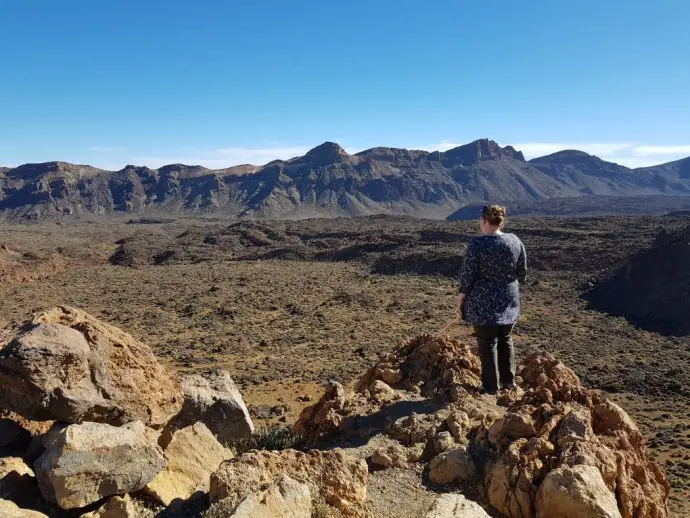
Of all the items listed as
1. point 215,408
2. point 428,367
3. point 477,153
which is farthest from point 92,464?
point 477,153

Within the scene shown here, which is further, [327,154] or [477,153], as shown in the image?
[477,153]

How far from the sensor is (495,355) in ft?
15.9

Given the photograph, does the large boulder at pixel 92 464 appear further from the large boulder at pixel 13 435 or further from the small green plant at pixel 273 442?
the small green plant at pixel 273 442

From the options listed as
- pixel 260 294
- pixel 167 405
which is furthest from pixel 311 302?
pixel 167 405

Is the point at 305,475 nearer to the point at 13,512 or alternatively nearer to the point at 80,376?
the point at 13,512

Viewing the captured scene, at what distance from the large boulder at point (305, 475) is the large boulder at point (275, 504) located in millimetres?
88

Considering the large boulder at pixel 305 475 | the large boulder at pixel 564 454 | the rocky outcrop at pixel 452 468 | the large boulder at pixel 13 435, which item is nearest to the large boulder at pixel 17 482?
the large boulder at pixel 13 435

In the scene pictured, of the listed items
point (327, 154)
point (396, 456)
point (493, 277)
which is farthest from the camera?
point (327, 154)

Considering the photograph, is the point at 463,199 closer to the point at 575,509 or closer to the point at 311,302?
the point at 311,302

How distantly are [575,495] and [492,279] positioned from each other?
191 cm

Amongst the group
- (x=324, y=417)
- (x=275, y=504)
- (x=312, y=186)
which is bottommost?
(x=324, y=417)

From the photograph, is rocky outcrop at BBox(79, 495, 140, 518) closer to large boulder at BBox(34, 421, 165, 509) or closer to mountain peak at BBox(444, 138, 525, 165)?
large boulder at BBox(34, 421, 165, 509)

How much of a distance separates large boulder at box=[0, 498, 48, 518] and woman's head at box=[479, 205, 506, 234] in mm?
3592

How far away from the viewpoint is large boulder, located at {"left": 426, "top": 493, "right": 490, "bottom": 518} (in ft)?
9.36
